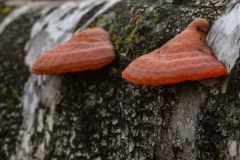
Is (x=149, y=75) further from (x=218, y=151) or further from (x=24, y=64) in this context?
(x=24, y=64)

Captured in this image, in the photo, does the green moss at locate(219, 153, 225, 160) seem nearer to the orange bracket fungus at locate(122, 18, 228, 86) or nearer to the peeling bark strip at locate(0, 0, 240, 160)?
the peeling bark strip at locate(0, 0, 240, 160)

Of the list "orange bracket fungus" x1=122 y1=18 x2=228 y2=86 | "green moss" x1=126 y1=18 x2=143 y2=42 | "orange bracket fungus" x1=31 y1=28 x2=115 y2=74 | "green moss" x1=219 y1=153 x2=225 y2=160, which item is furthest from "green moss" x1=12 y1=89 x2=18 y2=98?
"green moss" x1=219 y1=153 x2=225 y2=160

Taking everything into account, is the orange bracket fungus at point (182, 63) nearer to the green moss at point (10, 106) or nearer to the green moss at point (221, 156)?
the green moss at point (221, 156)

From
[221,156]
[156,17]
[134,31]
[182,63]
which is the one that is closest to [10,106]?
[134,31]

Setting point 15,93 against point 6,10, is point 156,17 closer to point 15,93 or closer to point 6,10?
point 15,93

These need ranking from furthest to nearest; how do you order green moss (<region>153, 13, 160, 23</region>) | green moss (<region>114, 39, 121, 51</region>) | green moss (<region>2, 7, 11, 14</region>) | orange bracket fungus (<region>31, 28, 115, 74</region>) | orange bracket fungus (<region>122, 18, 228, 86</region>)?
green moss (<region>2, 7, 11, 14</region>), green moss (<region>114, 39, 121, 51</region>), green moss (<region>153, 13, 160, 23</region>), orange bracket fungus (<region>31, 28, 115, 74</region>), orange bracket fungus (<region>122, 18, 228, 86</region>)
